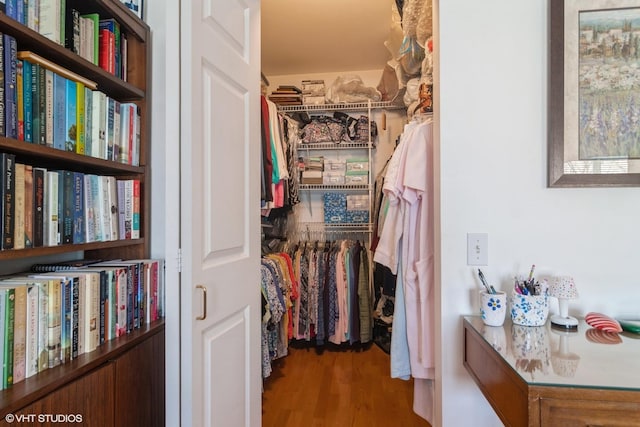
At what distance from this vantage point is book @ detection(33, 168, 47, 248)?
2.68 feet

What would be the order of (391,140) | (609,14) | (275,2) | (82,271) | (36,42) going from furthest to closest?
1. (391,140)
2. (275,2)
3. (609,14)
4. (82,271)
5. (36,42)

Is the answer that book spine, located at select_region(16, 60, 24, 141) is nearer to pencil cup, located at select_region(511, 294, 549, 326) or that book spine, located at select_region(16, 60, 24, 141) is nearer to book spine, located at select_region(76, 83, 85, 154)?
book spine, located at select_region(76, 83, 85, 154)

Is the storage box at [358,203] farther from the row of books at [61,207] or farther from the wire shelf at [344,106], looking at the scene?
the row of books at [61,207]

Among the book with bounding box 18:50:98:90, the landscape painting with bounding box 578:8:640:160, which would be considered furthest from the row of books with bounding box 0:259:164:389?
the landscape painting with bounding box 578:8:640:160

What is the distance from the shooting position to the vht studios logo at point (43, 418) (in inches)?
25.5

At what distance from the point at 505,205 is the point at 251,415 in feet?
4.41

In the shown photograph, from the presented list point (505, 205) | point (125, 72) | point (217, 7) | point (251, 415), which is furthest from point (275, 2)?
point (251, 415)

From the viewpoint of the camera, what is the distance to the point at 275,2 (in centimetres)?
222

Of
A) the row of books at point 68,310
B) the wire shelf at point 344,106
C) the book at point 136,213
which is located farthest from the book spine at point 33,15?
the wire shelf at point 344,106

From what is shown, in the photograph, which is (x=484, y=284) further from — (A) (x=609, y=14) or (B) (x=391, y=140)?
(B) (x=391, y=140)

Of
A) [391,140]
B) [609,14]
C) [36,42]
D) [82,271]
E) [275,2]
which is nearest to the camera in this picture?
[36,42]

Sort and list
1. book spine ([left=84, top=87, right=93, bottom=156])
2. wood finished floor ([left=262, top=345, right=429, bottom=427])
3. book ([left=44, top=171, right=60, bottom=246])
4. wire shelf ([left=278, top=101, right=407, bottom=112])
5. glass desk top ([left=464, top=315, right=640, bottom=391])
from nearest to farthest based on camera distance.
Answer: glass desk top ([left=464, top=315, right=640, bottom=391])
book ([left=44, top=171, right=60, bottom=246])
book spine ([left=84, top=87, right=93, bottom=156])
wood finished floor ([left=262, top=345, right=429, bottom=427])
wire shelf ([left=278, top=101, right=407, bottom=112])

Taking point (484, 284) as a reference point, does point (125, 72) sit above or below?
above

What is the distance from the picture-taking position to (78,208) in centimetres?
96
